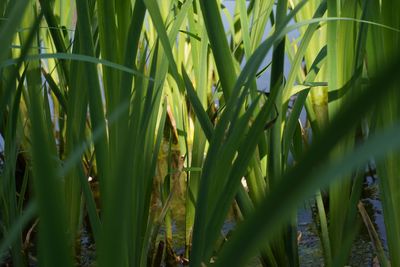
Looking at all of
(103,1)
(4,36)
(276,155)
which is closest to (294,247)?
(276,155)

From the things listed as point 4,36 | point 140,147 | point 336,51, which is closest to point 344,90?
point 336,51

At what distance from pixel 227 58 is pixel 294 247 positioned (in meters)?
0.26

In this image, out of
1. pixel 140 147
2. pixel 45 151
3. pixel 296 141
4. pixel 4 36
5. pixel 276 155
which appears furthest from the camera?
pixel 296 141

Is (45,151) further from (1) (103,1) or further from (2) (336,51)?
(2) (336,51)

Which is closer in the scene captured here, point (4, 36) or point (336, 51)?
point (4, 36)

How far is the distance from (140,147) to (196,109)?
109 mm

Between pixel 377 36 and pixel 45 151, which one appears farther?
pixel 377 36

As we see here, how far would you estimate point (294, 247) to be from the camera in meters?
0.77

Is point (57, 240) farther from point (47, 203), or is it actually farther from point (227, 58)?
point (227, 58)

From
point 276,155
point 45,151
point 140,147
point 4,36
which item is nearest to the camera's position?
point 45,151

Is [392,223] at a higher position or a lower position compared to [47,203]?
lower

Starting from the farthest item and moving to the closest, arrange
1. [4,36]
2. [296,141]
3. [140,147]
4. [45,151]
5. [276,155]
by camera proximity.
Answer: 1. [296,141]
2. [276,155]
3. [140,147]
4. [4,36]
5. [45,151]

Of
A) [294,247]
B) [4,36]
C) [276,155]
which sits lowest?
[294,247]

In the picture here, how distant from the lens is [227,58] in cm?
74
